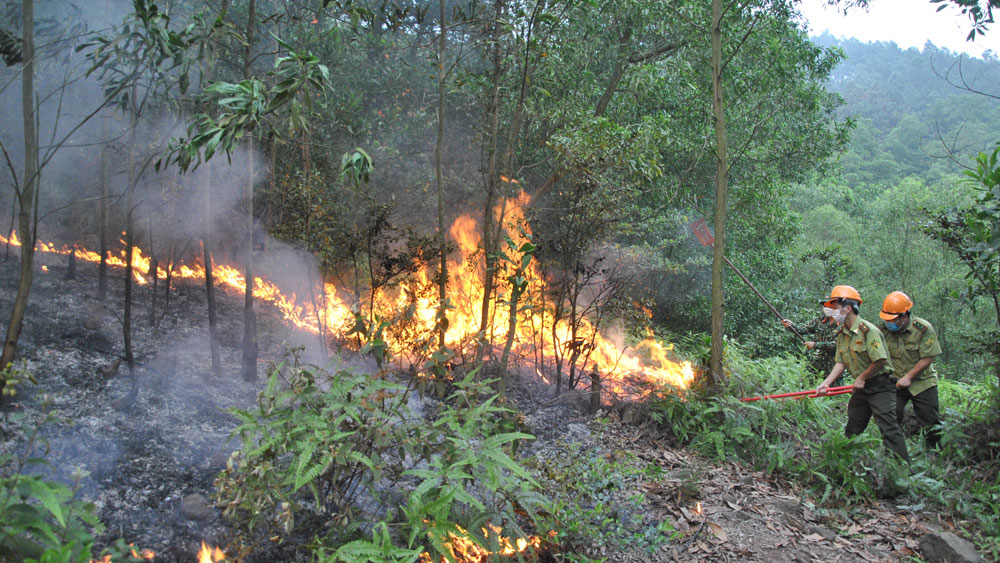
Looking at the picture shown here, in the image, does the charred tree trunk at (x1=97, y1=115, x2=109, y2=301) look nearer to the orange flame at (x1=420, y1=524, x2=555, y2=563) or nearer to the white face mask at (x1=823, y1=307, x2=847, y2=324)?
the orange flame at (x1=420, y1=524, x2=555, y2=563)

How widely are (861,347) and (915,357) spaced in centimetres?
90

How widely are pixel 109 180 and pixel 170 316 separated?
2.36 m

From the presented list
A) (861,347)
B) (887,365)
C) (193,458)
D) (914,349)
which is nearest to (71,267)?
(193,458)

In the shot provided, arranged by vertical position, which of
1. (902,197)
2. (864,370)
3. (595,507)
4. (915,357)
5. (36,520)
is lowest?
(595,507)

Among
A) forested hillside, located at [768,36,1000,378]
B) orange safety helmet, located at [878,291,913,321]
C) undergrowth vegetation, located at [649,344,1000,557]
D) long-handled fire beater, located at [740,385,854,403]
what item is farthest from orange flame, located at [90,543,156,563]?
forested hillside, located at [768,36,1000,378]

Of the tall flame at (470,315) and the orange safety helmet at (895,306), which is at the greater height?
the orange safety helmet at (895,306)

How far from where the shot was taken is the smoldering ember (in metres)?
3.87

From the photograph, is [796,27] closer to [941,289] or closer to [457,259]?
[457,259]

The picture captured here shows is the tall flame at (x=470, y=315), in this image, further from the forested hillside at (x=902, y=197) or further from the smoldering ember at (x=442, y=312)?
the forested hillside at (x=902, y=197)

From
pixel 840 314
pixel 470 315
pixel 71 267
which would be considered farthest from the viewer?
pixel 470 315

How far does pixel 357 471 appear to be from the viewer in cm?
404

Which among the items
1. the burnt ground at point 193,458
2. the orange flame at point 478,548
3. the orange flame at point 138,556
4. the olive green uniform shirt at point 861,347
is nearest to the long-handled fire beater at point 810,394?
the olive green uniform shirt at point 861,347

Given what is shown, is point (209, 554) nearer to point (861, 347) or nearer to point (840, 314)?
point (861, 347)

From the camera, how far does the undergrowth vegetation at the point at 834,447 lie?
17.7ft
